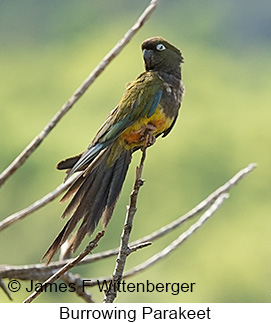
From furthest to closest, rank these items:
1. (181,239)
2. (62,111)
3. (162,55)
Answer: (162,55) → (181,239) → (62,111)

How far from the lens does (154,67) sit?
1990 millimetres

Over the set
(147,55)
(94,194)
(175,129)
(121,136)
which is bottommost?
(94,194)

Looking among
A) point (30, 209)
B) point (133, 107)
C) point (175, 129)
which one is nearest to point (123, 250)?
point (30, 209)

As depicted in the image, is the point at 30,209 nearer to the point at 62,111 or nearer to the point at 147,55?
the point at 62,111

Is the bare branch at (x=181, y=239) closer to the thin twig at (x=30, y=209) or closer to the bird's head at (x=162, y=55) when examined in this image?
the thin twig at (x=30, y=209)

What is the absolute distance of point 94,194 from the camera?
170cm

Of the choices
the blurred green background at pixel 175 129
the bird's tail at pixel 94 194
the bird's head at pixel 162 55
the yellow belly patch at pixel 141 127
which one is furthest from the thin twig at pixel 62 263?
the blurred green background at pixel 175 129

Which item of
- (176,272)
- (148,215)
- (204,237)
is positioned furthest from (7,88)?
(176,272)

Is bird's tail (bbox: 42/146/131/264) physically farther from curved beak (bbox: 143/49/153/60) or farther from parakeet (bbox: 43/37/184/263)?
curved beak (bbox: 143/49/153/60)

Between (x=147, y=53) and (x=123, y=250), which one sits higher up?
(x=147, y=53)

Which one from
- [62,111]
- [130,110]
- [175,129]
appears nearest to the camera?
[62,111]

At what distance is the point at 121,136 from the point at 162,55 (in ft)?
0.97

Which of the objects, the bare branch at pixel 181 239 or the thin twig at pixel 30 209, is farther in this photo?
the bare branch at pixel 181 239

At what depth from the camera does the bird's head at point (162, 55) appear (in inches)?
77.1
